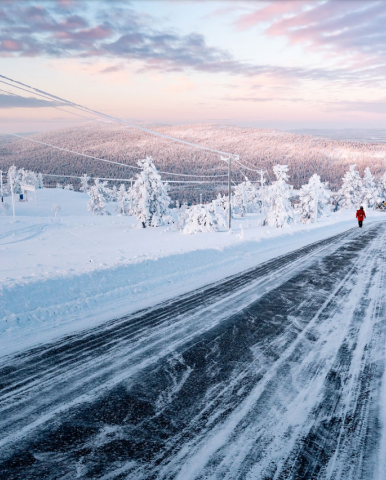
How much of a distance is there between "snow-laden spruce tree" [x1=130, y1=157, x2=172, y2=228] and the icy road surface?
39968 mm

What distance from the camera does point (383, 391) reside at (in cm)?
398

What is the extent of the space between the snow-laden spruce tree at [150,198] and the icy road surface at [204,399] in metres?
40.0

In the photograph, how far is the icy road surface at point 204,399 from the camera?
284 cm

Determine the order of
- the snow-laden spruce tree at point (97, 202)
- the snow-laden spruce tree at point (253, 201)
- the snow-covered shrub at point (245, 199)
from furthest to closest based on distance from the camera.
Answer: the snow-laden spruce tree at point (253, 201)
the snow-covered shrub at point (245, 199)
the snow-laden spruce tree at point (97, 202)

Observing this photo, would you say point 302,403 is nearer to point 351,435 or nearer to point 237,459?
point 351,435

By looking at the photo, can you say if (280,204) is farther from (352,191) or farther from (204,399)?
(204,399)

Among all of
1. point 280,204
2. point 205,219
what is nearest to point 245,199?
point 280,204

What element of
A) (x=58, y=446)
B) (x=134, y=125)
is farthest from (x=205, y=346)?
(x=134, y=125)

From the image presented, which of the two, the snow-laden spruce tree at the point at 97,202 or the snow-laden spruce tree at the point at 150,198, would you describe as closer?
the snow-laden spruce tree at the point at 150,198

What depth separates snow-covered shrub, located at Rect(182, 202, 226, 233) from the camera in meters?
34.4

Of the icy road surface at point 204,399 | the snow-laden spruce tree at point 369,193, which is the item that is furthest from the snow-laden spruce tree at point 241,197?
the icy road surface at point 204,399

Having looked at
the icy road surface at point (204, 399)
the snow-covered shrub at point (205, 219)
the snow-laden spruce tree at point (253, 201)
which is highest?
the snow-laden spruce tree at point (253, 201)

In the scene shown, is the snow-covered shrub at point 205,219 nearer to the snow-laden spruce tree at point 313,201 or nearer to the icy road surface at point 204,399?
the snow-laden spruce tree at point 313,201

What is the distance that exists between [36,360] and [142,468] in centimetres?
266
